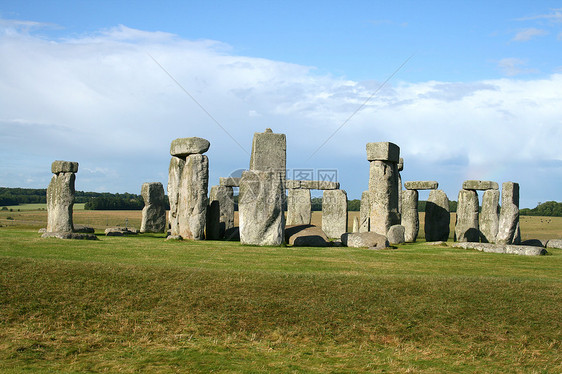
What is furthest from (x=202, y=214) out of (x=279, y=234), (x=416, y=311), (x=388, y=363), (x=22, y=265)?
(x=388, y=363)

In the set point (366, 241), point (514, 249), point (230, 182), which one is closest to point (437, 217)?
point (514, 249)

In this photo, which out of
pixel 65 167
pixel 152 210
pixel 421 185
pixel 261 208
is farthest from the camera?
pixel 152 210

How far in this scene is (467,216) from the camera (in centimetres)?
2536

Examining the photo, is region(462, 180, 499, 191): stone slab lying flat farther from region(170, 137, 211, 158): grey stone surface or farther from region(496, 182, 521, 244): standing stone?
region(170, 137, 211, 158): grey stone surface

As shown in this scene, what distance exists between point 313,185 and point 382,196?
854 cm

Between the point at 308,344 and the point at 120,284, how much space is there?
4.12 m

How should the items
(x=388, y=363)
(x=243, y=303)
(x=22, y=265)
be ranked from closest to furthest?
(x=388, y=363) → (x=243, y=303) → (x=22, y=265)

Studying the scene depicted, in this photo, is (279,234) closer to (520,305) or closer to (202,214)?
(202,214)

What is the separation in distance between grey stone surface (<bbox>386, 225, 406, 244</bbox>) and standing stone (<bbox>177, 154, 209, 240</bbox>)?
22.4 feet

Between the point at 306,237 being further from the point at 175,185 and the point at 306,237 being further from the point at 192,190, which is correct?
the point at 175,185

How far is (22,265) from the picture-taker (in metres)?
12.0

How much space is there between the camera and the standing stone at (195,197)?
19.9 metres

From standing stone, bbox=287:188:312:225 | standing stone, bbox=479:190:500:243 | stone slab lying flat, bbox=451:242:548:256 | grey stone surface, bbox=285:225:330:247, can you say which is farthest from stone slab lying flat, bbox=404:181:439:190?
grey stone surface, bbox=285:225:330:247

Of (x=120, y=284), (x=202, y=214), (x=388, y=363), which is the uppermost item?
(x=202, y=214)
